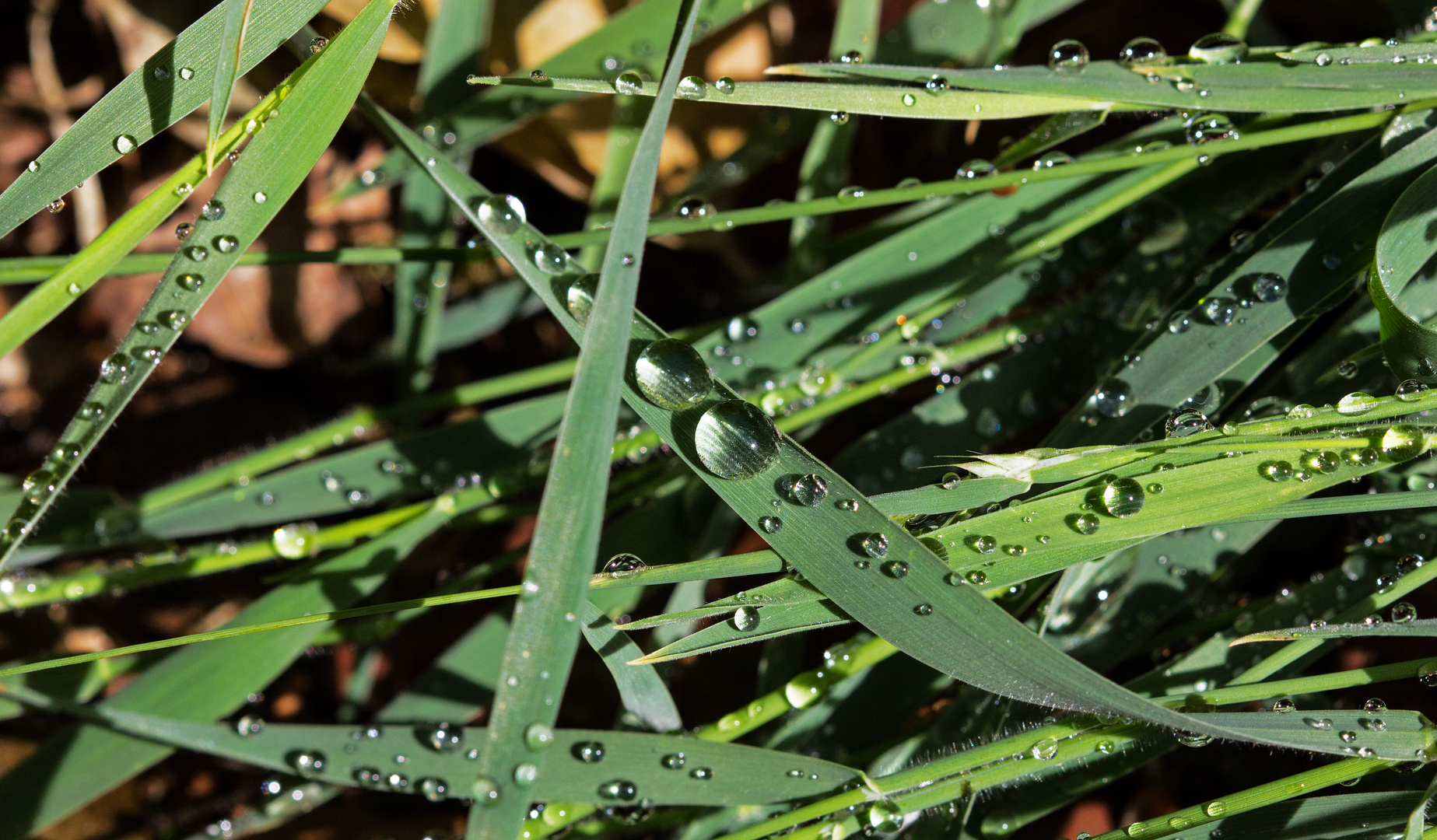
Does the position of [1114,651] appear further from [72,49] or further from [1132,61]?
[72,49]

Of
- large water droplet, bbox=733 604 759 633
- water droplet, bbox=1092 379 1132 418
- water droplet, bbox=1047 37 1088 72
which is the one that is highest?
water droplet, bbox=1047 37 1088 72

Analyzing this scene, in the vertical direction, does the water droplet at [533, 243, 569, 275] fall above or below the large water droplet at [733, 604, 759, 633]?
above

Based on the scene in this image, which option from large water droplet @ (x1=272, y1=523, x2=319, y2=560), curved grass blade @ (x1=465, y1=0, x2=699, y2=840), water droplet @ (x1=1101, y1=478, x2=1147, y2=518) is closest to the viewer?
curved grass blade @ (x1=465, y1=0, x2=699, y2=840)

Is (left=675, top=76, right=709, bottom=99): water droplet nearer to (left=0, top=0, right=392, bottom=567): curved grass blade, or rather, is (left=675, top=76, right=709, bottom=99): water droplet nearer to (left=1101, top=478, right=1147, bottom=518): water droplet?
(left=0, top=0, right=392, bottom=567): curved grass blade

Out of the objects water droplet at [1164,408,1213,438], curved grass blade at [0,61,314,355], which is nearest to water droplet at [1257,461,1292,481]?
water droplet at [1164,408,1213,438]

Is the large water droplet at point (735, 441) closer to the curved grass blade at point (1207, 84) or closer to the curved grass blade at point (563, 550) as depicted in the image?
the curved grass blade at point (563, 550)

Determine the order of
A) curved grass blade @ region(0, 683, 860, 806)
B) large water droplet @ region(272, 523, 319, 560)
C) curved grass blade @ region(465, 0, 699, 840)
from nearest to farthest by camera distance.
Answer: curved grass blade @ region(465, 0, 699, 840) < curved grass blade @ region(0, 683, 860, 806) < large water droplet @ region(272, 523, 319, 560)

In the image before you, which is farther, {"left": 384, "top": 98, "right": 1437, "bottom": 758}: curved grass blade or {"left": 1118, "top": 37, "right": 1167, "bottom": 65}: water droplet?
{"left": 1118, "top": 37, "right": 1167, "bottom": 65}: water droplet

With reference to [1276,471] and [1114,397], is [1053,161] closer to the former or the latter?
[1114,397]
